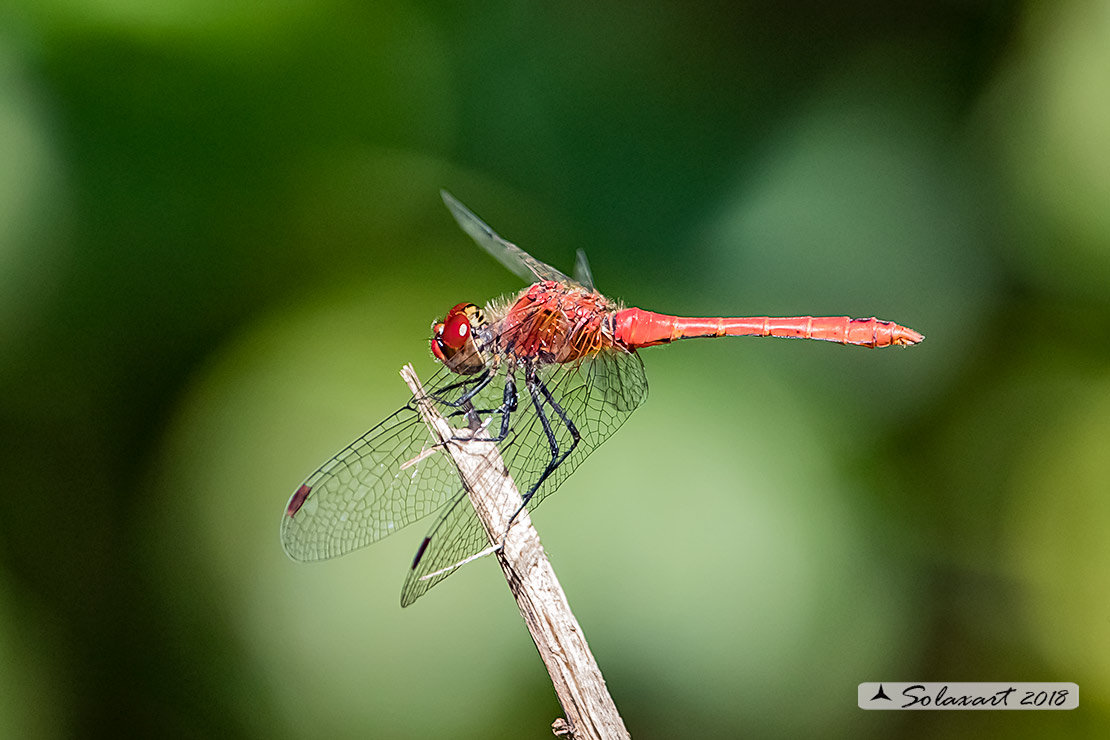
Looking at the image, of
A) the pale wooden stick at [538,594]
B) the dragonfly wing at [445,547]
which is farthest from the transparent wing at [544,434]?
the pale wooden stick at [538,594]

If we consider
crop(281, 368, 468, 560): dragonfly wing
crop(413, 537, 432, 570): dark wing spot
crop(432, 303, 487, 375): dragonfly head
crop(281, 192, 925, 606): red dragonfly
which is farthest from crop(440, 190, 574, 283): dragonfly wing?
crop(413, 537, 432, 570): dark wing spot

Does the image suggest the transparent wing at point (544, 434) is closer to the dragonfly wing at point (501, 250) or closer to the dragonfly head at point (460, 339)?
the dragonfly head at point (460, 339)

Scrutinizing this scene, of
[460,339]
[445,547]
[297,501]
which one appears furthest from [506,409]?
[297,501]

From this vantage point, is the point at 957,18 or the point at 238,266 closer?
the point at 238,266

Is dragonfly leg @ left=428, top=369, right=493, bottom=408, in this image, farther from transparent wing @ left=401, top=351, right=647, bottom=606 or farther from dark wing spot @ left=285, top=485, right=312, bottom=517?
dark wing spot @ left=285, top=485, right=312, bottom=517

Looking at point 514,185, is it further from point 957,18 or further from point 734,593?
point 957,18

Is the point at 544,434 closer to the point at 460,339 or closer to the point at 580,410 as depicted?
the point at 580,410

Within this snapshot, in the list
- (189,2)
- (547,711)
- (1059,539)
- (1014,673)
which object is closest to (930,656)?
(1014,673)
